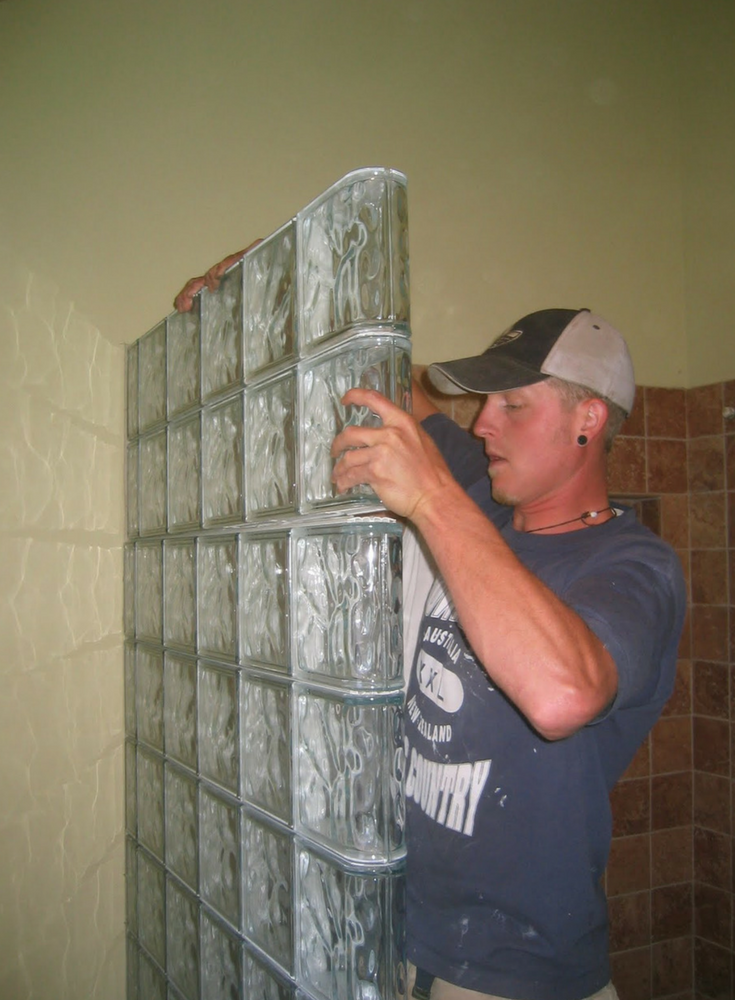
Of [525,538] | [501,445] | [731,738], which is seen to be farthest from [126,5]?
[731,738]

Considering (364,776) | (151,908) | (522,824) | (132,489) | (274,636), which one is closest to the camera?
(364,776)

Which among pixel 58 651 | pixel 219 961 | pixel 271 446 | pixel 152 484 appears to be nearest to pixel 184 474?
pixel 152 484

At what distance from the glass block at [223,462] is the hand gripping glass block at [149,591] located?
20 centimetres

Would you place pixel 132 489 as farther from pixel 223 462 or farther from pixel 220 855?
pixel 220 855

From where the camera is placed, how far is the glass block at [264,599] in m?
0.78

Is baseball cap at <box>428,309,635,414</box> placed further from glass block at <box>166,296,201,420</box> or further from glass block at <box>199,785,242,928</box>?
glass block at <box>199,785,242,928</box>

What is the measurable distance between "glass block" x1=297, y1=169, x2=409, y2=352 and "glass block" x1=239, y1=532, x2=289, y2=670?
0.22 m

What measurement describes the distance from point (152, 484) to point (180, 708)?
0.34 m

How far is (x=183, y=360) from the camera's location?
107cm

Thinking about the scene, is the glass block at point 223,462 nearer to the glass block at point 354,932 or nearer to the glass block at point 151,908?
the glass block at point 354,932

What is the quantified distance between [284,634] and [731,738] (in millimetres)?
1379

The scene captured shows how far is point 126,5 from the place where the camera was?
129 centimetres

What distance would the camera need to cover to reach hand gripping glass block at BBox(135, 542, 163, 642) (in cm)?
113

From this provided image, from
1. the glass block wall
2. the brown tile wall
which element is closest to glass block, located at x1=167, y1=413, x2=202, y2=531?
the glass block wall
